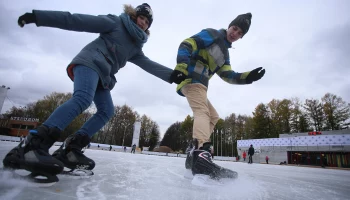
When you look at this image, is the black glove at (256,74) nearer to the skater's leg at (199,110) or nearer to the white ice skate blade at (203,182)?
the skater's leg at (199,110)

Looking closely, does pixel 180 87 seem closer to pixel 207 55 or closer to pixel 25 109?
pixel 207 55

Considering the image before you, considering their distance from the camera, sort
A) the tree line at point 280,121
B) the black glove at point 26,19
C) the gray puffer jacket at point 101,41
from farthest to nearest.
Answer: the tree line at point 280,121, the gray puffer jacket at point 101,41, the black glove at point 26,19

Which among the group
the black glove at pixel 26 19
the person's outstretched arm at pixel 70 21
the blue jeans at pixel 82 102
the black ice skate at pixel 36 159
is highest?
the person's outstretched arm at pixel 70 21

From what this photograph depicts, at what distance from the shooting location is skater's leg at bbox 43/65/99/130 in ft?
3.54

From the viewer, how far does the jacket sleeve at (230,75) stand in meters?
2.09

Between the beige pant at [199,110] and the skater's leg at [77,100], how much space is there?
2.96 feet

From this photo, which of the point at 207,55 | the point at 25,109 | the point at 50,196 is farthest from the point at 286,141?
the point at 25,109

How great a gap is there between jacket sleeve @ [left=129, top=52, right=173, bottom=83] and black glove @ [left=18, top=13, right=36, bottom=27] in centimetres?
95

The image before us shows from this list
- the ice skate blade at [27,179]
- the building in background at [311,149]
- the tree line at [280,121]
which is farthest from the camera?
the tree line at [280,121]

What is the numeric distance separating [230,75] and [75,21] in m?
1.68

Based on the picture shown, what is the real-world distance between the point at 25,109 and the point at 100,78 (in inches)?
2113

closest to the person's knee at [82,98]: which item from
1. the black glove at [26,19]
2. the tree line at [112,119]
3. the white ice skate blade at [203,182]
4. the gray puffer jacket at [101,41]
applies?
the gray puffer jacket at [101,41]

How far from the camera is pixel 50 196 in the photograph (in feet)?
2.52

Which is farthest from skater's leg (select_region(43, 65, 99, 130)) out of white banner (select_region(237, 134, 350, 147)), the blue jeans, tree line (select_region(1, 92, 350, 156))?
tree line (select_region(1, 92, 350, 156))
